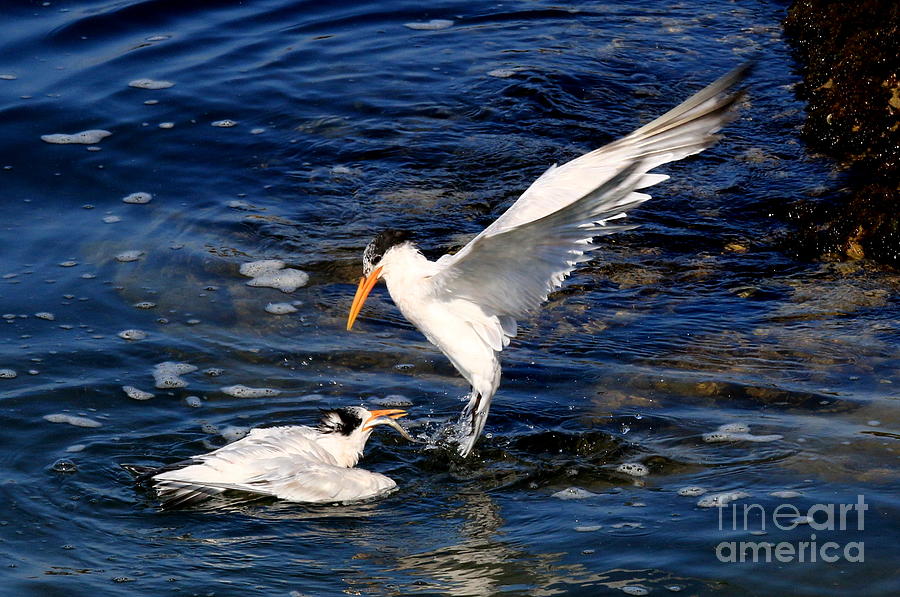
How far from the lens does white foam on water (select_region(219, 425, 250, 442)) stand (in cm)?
626

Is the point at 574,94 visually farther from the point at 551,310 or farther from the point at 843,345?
the point at 843,345

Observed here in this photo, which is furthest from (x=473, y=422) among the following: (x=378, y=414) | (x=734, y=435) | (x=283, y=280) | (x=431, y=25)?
(x=431, y=25)

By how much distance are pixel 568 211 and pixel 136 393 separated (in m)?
2.85

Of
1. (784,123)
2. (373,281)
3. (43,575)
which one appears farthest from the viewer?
(784,123)

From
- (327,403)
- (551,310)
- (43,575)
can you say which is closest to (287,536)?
(43,575)

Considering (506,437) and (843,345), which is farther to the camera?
(843,345)

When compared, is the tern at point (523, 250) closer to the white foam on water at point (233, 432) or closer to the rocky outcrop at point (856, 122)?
the white foam on water at point (233, 432)

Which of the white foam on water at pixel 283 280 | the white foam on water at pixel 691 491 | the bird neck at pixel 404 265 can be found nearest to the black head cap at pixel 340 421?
the bird neck at pixel 404 265

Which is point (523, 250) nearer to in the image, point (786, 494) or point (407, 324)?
point (786, 494)

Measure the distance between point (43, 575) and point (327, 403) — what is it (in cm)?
216

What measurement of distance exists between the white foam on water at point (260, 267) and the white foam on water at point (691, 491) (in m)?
3.90

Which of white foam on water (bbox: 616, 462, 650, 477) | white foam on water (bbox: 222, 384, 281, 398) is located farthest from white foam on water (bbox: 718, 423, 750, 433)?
white foam on water (bbox: 222, 384, 281, 398)

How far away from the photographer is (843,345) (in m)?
7.04

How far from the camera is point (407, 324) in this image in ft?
25.5
